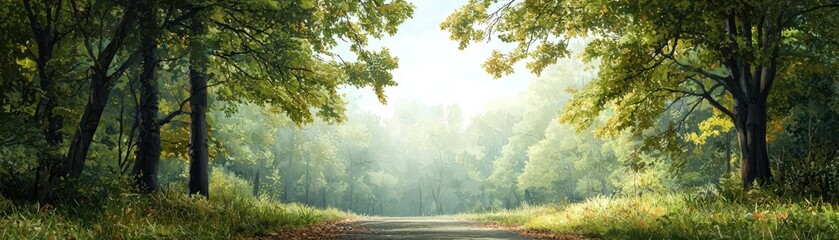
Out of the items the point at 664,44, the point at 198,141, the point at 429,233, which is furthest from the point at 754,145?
the point at 198,141

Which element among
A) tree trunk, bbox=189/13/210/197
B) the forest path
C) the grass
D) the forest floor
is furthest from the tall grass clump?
tree trunk, bbox=189/13/210/197

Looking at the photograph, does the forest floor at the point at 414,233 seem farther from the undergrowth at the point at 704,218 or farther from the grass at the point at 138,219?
the undergrowth at the point at 704,218

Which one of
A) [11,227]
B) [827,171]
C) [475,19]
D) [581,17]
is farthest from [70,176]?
[827,171]

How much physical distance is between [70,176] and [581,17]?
433 inches

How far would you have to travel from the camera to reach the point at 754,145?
570 inches

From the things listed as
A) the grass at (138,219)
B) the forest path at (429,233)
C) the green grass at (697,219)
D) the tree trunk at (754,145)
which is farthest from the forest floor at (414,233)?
the tree trunk at (754,145)

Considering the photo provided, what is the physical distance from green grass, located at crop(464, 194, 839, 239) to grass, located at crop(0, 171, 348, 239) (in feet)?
22.3

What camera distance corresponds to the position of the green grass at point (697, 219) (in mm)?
8320

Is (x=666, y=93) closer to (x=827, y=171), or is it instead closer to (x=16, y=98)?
(x=827, y=171)

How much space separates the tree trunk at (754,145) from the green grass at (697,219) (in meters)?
1.58

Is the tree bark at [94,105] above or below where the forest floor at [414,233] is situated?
above

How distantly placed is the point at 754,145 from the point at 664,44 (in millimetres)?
4991

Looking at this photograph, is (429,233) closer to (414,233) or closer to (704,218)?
(414,233)

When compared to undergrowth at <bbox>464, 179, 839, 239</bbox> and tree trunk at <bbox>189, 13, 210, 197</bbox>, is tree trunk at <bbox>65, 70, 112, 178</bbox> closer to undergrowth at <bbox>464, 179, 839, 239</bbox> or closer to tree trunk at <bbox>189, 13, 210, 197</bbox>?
tree trunk at <bbox>189, 13, 210, 197</bbox>
